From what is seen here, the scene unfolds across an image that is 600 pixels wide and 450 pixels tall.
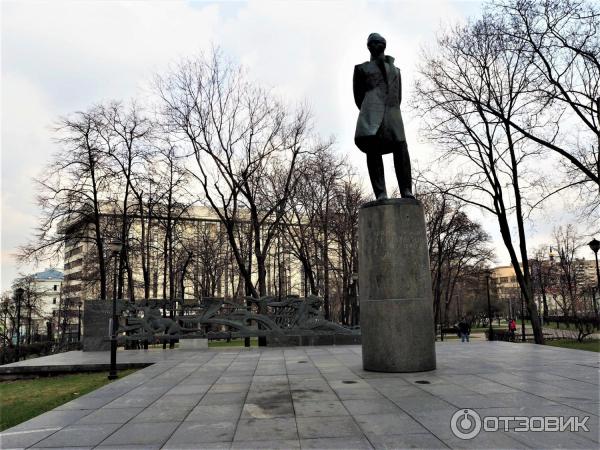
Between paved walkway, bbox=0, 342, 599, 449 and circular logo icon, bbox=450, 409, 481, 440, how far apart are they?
3.9 inches

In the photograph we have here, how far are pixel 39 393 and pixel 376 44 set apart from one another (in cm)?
1030

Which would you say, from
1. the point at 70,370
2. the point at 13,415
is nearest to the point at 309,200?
the point at 70,370

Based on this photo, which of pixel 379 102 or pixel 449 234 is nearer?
pixel 379 102

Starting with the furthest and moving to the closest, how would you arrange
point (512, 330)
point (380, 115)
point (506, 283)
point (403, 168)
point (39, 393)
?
point (506, 283)
point (512, 330)
point (39, 393)
point (403, 168)
point (380, 115)

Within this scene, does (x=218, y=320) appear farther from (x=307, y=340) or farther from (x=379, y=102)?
(x=379, y=102)

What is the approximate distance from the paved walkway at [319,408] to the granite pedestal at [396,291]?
0.42m

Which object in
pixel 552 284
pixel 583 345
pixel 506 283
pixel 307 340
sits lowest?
pixel 583 345

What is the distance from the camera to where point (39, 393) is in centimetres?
985

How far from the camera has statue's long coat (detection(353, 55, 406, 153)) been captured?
364 inches

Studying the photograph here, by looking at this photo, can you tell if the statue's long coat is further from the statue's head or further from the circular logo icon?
the circular logo icon

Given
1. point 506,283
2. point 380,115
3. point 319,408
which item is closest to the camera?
point 319,408

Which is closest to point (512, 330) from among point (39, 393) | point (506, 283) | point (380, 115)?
point (380, 115)

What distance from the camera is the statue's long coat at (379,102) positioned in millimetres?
9234

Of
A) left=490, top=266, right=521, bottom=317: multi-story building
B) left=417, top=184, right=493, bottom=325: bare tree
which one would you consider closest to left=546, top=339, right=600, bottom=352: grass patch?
left=417, top=184, right=493, bottom=325: bare tree
